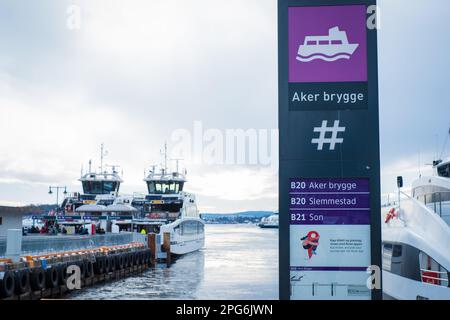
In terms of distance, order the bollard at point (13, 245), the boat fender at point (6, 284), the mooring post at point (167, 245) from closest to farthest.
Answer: the boat fender at point (6, 284) → the bollard at point (13, 245) → the mooring post at point (167, 245)

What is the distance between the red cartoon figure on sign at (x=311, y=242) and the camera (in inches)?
257

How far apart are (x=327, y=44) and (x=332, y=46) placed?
0.07 meters

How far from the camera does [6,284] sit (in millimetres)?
18484

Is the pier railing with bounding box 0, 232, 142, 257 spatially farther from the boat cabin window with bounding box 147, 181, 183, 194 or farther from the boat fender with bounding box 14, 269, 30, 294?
the boat cabin window with bounding box 147, 181, 183, 194

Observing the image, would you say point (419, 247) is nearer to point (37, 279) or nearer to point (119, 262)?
point (37, 279)

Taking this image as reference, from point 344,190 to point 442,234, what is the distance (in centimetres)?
790

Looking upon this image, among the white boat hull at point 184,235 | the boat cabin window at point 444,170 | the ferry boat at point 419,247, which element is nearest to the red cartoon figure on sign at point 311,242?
the ferry boat at point 419,247

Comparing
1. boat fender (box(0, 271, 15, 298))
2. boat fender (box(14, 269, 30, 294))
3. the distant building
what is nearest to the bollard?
boat fender (box(14, 269, 30, 294))

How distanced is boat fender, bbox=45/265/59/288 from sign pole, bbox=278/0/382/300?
1804cm

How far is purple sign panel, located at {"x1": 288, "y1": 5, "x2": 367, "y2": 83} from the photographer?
242 inches

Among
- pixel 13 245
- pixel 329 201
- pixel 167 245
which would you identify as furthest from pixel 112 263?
pixel 329 201

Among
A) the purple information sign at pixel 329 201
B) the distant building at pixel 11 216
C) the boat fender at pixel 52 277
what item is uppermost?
the purple information sign at pixel 329 201

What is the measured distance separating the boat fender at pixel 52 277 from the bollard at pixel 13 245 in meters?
2.18

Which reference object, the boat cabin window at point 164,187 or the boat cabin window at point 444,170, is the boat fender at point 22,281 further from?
the boat cabin window at point 164,187
